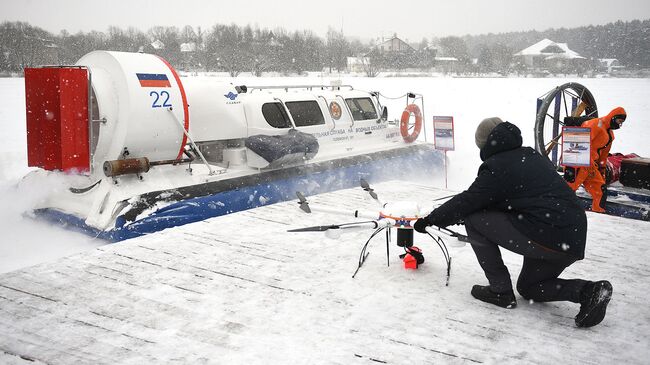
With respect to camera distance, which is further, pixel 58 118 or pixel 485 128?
pixel 58 118

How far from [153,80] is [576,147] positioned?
16.4 feet

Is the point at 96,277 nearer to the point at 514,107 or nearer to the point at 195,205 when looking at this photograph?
the point at 195,205

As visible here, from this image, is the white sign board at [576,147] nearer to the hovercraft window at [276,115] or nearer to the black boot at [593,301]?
the black boot at [593,301]

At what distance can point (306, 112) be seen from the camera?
27.7ft

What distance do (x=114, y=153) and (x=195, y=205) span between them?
1.05m

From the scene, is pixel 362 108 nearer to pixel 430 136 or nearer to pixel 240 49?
pixel 430 136

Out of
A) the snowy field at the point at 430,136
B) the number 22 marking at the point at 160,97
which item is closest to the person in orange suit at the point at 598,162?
the snowy field at the point at 430,136

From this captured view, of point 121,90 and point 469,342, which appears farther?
point 121,90

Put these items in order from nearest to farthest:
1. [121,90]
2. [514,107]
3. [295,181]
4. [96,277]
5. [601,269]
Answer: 1. [96,277]
2. [601,269]
3. [121,90]
4. [295,181]
5. [514,107]

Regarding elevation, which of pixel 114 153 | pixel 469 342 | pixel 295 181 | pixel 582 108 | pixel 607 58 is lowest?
pixel 469 342

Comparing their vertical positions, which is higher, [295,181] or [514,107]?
[514,107]

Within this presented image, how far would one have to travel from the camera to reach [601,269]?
3936 millimetres

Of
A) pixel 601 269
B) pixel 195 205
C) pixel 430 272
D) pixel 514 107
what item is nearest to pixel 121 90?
pixel 195 205

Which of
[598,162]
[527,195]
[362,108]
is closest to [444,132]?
[362,108]
